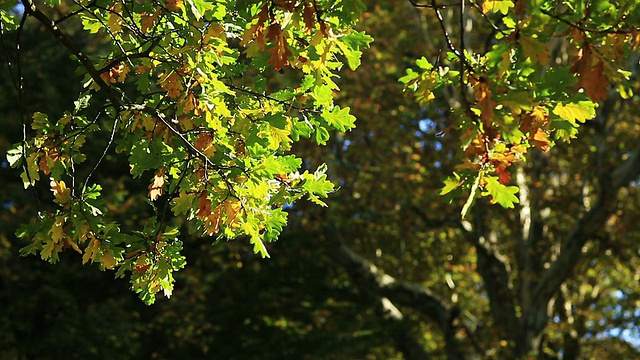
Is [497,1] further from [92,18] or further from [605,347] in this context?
[605,347]

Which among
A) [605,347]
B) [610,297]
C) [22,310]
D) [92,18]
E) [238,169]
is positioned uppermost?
[610,297]

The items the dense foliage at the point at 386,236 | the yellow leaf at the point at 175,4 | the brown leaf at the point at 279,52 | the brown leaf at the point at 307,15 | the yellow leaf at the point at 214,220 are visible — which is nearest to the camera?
the brown leaf at the point at 307,15

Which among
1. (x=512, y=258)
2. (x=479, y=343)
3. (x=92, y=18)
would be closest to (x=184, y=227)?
(x=479, y=343)

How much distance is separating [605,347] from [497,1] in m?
19.2

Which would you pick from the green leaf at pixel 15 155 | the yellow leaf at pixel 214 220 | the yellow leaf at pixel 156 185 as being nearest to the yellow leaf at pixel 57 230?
the green leaf at pixel 15 155

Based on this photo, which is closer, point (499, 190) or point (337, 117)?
point (499, 190)

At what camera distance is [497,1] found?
119 inches

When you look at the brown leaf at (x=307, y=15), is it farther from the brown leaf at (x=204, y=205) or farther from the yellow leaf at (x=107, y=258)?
the yellow leaf at (x=107, y=258)

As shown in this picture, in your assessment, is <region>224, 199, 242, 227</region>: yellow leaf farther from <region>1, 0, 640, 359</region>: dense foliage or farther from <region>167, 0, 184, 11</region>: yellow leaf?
<region>1, 0, 640, 359</region>: dense foliage

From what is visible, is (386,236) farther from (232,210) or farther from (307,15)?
(307,15)

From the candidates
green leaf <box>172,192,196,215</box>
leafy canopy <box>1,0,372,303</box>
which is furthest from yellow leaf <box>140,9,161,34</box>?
green leaf <box>172,192,196,215</box>

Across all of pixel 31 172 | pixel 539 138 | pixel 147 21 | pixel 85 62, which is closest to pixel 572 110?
pixel 539 138

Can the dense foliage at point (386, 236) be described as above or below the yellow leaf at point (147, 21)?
above

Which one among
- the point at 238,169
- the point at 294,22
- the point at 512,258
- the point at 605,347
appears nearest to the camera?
the point at 294,22
